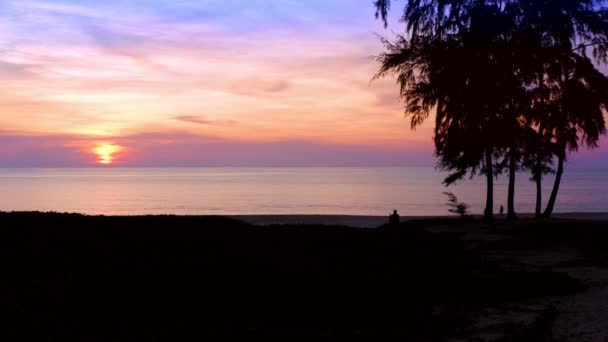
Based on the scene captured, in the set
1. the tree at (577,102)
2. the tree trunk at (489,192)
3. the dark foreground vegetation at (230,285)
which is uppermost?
the tree at (577,102)

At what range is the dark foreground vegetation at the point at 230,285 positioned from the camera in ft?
26.7

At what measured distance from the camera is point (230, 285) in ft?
31.7

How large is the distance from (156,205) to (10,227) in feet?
213

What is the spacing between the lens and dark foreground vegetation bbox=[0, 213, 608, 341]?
8.12m

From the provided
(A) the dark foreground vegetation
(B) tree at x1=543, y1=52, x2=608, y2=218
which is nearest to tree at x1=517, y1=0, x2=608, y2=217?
(B) tree at x1=543, y1=52, x2=608, y2=218

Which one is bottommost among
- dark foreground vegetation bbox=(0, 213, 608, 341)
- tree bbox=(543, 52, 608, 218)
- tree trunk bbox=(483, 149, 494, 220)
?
dark foreground vegetation bbox=(0, 213, 608, 341)

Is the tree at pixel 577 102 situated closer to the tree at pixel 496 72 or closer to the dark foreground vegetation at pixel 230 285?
the tree at pixel 496 72

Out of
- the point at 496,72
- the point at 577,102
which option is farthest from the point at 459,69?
the point at 577,102

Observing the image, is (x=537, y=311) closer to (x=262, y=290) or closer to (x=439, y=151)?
(x=262, y=290)

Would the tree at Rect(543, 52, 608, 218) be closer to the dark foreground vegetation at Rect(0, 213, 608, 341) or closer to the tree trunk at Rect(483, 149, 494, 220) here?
the tree trunk at Rect(483, 149, 494, 220)

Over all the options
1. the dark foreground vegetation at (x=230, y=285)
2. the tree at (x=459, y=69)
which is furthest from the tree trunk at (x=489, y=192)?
the dark foreground vegetation at (x=230, y=285)

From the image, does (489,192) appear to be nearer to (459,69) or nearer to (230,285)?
(459,69)

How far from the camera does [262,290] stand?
9656 millimetres

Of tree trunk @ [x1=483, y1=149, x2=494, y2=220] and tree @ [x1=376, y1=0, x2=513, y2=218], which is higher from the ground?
tree @ [x1=376, y1=0, x2=513, y2=218]
